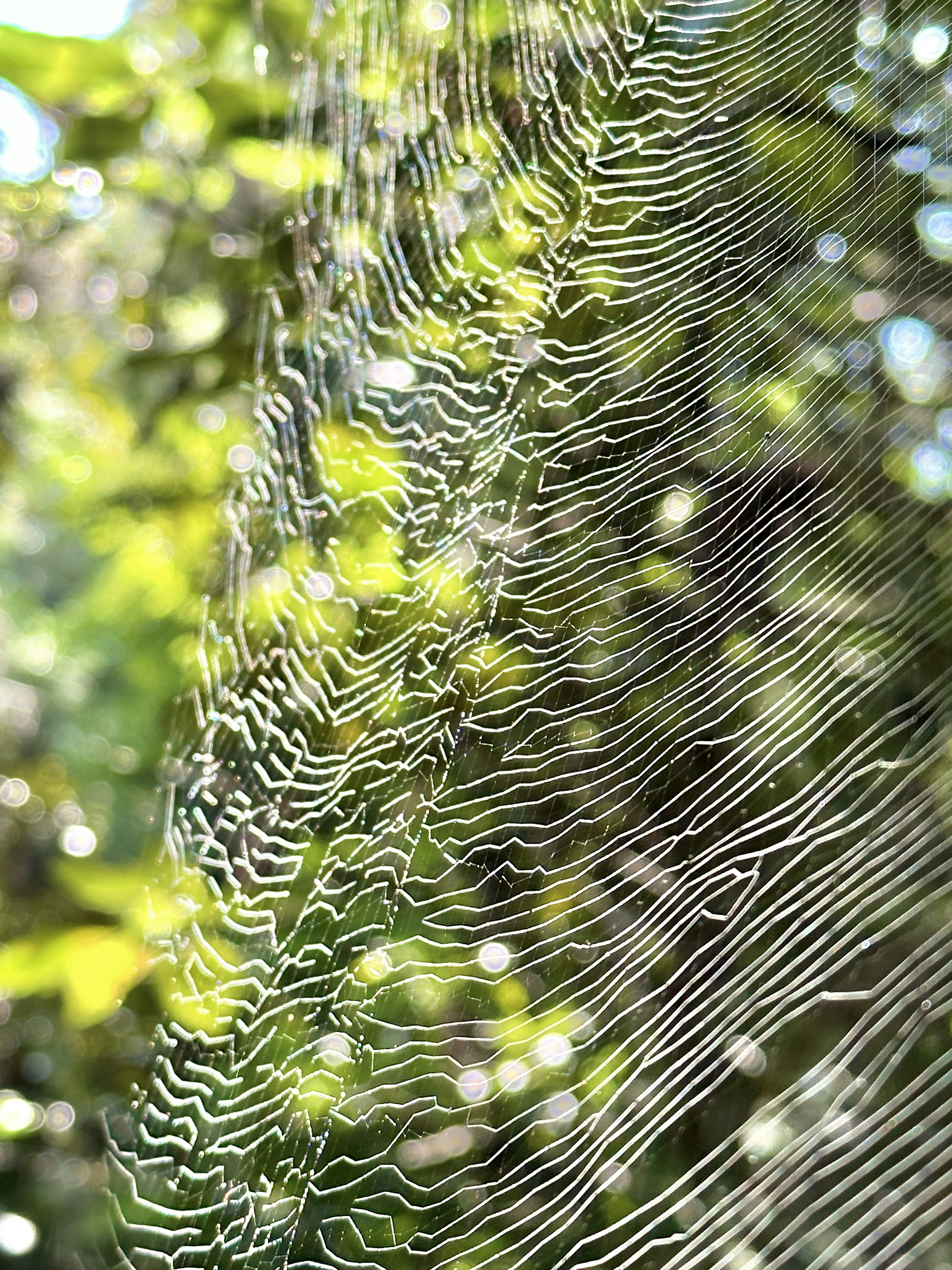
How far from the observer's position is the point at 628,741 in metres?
0.28

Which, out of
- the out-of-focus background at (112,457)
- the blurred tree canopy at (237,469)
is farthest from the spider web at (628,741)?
the out-of-focus background at (112,457)

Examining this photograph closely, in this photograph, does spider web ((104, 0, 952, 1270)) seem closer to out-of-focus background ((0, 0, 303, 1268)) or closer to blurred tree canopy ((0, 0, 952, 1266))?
blurred tree canopy ((0, 0, 952, 1266))

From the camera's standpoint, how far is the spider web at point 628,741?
20cm

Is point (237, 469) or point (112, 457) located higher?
point (237, 469)

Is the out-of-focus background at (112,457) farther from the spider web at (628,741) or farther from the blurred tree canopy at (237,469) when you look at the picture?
the spider web at (628,741)

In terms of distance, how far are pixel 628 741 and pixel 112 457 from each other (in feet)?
4.21

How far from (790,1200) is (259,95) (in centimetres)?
96

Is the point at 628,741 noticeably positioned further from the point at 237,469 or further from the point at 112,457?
the point at 112,457

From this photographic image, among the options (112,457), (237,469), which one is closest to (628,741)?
(237,469)

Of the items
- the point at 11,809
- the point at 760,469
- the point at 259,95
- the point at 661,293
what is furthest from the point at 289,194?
the point at 11,809

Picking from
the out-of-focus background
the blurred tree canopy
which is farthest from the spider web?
the out-of-focus background

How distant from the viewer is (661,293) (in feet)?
1.13

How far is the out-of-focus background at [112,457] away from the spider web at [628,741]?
0.26 meters

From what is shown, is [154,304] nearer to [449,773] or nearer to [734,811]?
[449,773]
